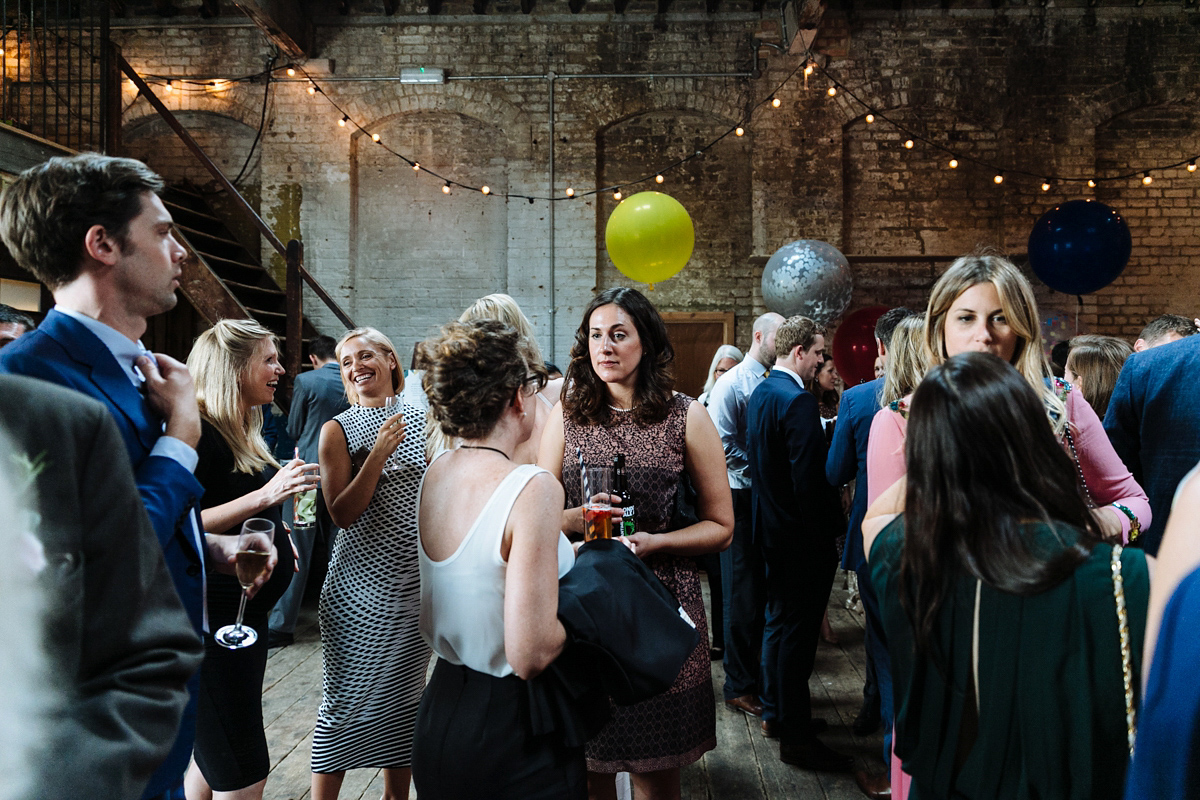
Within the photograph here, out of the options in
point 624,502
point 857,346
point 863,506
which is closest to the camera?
point 624,502

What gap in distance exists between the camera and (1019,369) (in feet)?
5.56

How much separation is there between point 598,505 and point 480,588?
0.36m

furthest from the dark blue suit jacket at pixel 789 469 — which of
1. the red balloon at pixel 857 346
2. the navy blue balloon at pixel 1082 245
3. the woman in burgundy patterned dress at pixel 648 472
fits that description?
the navy blue balloon at pixel 1082 245

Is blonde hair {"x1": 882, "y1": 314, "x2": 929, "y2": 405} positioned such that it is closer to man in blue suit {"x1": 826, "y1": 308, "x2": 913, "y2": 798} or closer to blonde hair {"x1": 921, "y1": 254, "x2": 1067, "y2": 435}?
man in blue suit {"x1": 826, "y1": 308, "x2": 913, "y2": 798}

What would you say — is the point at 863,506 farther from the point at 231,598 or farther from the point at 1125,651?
the point at 231,598

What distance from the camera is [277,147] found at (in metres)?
8.14

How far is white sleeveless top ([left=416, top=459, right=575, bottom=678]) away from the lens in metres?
1.36

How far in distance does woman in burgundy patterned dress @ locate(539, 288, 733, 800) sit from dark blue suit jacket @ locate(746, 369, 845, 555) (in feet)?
3.97

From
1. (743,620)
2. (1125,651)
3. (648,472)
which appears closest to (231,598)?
(648,472)

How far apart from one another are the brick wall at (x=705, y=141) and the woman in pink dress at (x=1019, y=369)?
251 inches

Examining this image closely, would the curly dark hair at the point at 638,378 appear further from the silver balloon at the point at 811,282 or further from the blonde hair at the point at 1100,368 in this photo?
the silver balloon at the point at 811,282

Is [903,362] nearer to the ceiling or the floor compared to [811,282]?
nearer to the floor

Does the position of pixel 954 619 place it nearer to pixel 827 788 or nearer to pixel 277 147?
pixel 827 788

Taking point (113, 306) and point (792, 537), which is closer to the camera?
point (113, 306)
